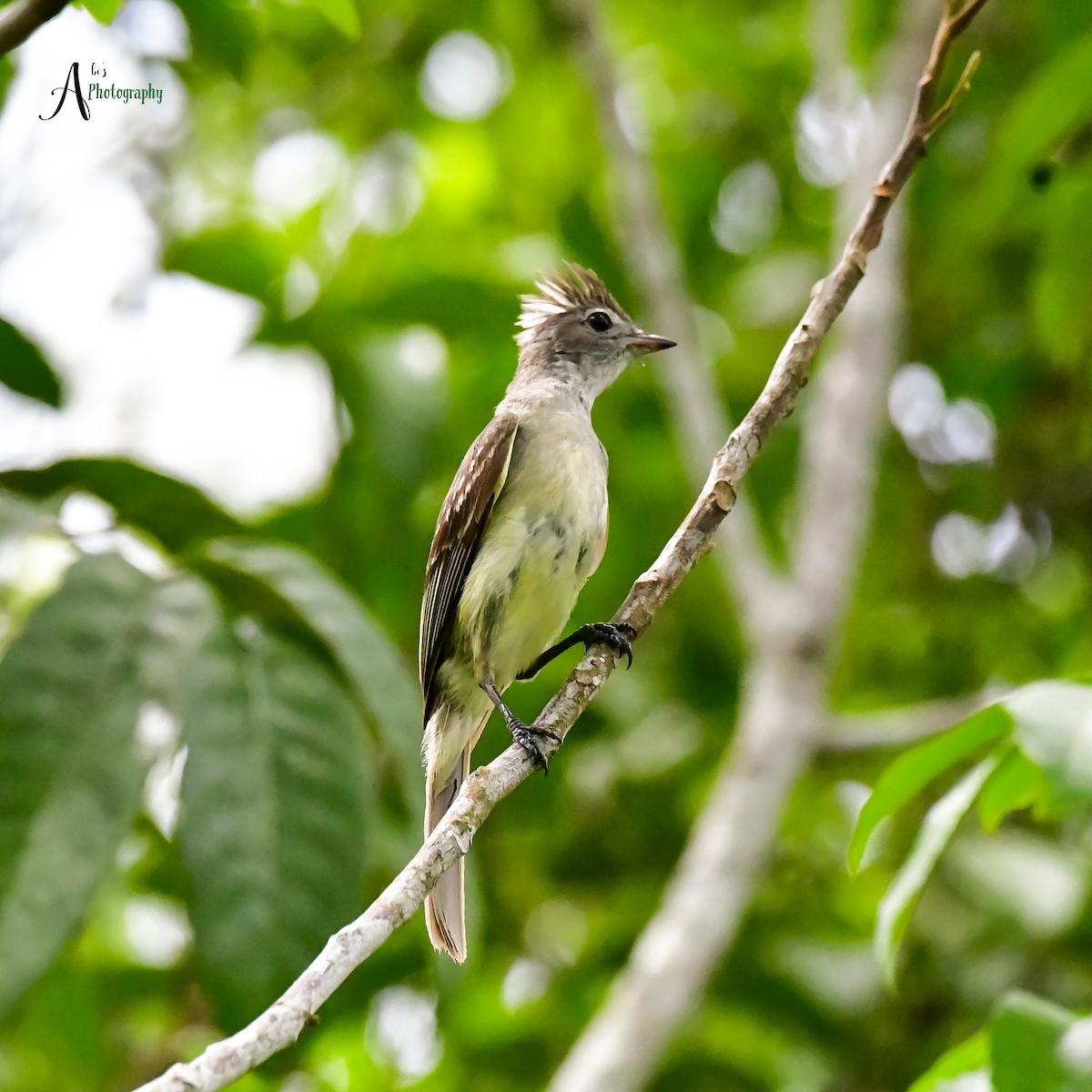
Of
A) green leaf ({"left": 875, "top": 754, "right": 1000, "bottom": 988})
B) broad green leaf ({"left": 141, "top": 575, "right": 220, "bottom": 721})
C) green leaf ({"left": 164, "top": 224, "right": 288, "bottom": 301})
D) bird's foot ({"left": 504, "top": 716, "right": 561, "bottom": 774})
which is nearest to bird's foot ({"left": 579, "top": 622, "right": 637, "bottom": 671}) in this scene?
bird's foot ({"left": 504, "top": 716, "right": 561, "bottom": 774})

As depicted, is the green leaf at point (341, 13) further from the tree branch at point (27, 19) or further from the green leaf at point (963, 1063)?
the green leaf at point (963, 1063)

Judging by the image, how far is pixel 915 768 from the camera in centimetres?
240

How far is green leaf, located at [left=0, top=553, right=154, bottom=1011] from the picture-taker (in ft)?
7.58

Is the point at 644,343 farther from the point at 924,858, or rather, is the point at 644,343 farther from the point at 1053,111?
the point at 924,858

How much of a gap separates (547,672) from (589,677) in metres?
1.88

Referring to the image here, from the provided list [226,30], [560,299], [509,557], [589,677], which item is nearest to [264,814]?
[589,677]

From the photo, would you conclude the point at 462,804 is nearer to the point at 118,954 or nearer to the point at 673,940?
the point at 673,940

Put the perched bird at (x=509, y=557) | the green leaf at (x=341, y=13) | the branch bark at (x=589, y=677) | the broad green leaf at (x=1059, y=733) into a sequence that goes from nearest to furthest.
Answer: the branch bark at (x=589, y=677) → the broad green leaf at (x=1059, y=733) → the green leaf at (x=341, y=13) → the perched bird at (x=509, y=557)

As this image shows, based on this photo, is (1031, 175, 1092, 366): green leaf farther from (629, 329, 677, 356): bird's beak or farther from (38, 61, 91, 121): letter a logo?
(38, 61, 91, 121): letter a logo

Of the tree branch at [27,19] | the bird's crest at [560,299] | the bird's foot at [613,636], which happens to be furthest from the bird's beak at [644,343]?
the tree branch at [27,19]

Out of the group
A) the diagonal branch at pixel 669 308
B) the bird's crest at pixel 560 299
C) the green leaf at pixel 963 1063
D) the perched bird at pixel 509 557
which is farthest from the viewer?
the diagonal branch at pixel 669 308

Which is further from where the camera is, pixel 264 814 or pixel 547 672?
pixel 547 672

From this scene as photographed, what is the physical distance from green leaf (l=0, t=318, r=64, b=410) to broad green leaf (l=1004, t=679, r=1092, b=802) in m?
2.17

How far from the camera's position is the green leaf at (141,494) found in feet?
9.59
